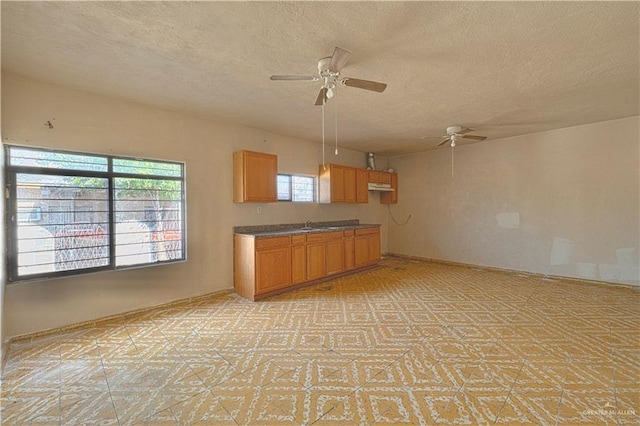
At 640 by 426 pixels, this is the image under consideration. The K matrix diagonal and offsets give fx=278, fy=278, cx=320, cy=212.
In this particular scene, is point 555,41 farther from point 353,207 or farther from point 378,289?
point 353,207

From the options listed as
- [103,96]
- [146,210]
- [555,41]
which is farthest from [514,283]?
[103,96]

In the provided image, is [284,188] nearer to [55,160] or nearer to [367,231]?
[367,231]

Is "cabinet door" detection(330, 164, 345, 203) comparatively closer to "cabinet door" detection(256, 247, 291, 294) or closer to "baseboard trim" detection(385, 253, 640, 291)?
"cabinet door" detection(256, 247, 291, 294)

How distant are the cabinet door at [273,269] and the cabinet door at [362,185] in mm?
2577

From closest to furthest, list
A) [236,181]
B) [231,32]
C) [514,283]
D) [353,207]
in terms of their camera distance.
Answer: [231,32] < [236,181] < [514,283] < [353,207]

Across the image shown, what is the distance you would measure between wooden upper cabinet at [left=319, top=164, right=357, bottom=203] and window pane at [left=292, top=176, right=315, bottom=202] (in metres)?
0.20

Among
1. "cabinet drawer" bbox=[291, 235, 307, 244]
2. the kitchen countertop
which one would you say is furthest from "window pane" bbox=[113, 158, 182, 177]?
"cabinet drawer" bbox=[291, 235, 307, 244]

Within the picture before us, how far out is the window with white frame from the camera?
292 centimetres

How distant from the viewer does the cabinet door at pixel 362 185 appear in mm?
6480

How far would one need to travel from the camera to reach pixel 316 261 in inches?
198

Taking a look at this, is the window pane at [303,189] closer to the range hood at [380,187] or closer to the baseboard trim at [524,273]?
the range hood at [380,187]

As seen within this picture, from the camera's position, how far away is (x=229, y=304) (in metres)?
4.05

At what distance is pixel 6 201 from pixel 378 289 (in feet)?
15.7

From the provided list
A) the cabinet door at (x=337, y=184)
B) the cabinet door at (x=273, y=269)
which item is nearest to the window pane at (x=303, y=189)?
the cabinet door at (x=337, y=184)
